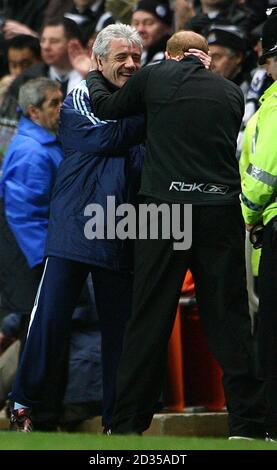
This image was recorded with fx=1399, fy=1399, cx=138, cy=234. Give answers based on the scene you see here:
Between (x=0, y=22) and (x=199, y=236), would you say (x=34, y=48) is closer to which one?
(x=0, y=22)

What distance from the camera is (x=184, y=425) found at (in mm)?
9977

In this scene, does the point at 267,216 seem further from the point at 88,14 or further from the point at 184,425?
the point at 88,14

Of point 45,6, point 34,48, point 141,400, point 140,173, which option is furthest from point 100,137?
point 45,6

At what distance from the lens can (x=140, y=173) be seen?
8453 mm

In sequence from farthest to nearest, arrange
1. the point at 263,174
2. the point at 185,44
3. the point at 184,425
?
the point at 184,425 < the point at 185,44 < the point at 263,174

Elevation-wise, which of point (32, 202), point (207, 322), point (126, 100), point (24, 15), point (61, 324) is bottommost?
point (61, 324)

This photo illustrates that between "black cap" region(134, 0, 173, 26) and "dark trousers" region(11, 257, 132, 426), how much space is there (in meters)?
4.34

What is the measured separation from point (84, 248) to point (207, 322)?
96 cm

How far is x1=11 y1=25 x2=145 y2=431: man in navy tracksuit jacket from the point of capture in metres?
8.38

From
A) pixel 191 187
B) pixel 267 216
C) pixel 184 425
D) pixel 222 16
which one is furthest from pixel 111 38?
pixel 222 16

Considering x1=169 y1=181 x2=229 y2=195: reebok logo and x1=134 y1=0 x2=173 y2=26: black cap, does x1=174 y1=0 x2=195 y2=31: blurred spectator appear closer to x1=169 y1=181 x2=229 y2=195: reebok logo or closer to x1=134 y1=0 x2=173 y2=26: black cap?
x1=134 y1=0 x2=173 y2=26: black cap

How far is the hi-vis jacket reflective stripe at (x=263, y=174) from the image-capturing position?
773cm

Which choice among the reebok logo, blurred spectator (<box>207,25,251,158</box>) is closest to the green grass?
the reebok logo

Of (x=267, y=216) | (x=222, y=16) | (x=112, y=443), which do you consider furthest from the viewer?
(x=222, y=16)
